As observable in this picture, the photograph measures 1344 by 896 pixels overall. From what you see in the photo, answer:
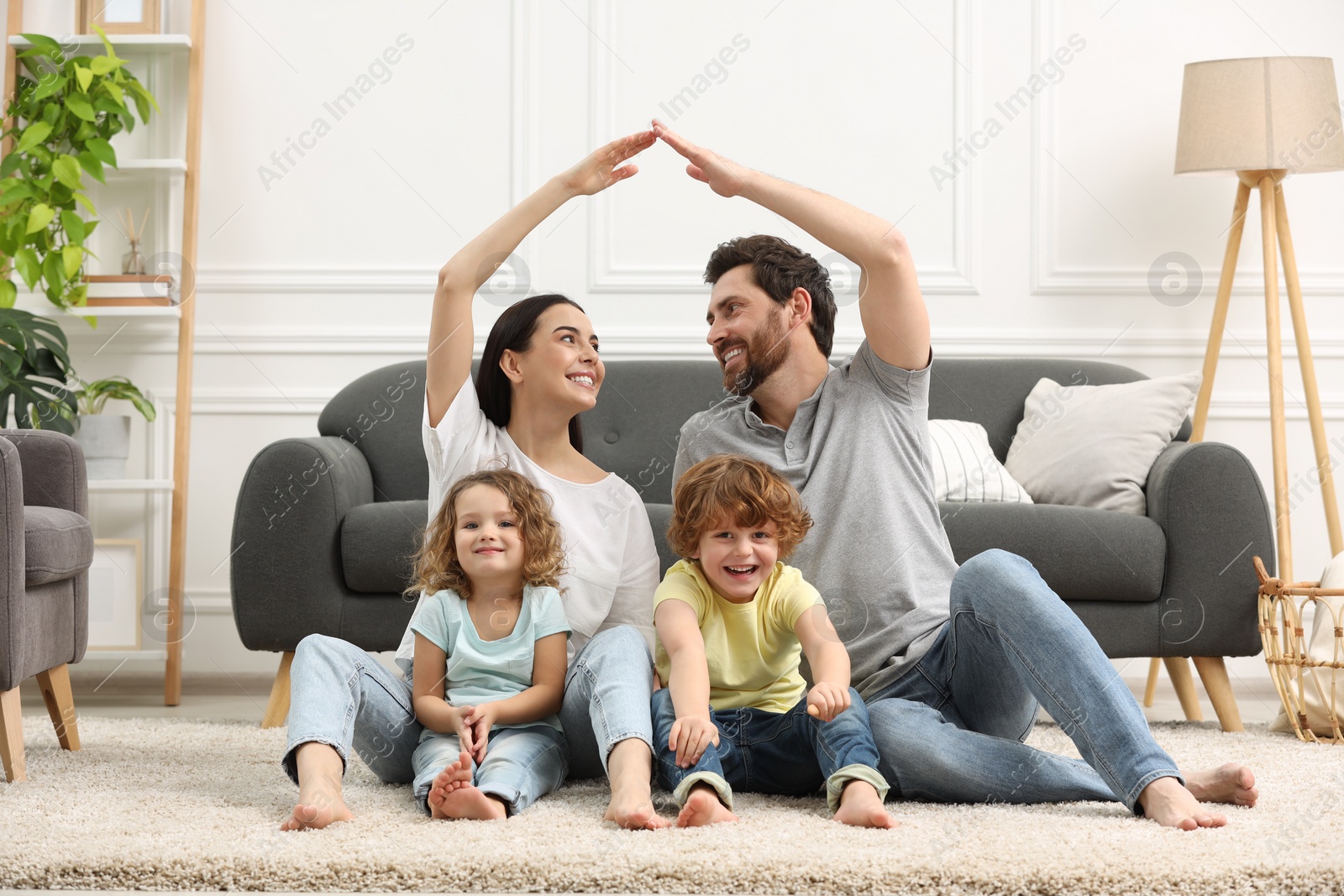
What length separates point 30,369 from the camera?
2713 mm

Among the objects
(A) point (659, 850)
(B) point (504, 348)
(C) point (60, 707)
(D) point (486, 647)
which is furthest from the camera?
(C) point (60, 707)

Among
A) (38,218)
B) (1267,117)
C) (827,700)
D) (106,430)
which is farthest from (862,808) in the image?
(38,218)

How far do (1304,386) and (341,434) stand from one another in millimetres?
2373

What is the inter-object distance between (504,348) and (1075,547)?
114cm

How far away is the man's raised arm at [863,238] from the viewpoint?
146 centimetres

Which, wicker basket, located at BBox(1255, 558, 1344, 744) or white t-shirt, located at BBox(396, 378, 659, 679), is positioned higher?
white t-shirt, located at BBox(396, 378, 659, 679)

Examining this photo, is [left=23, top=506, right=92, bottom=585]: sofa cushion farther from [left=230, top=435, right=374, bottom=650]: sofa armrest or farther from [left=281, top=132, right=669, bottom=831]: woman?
[left=281, top=132, right=669, bottom=831]: woman

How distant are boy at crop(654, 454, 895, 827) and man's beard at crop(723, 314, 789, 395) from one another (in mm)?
183

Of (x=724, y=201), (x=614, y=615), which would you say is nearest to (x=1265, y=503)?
(x=614, y=615)

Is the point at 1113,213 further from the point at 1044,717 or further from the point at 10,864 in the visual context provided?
the point at 10,864

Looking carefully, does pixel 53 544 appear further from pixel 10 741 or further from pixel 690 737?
pixel 690 737

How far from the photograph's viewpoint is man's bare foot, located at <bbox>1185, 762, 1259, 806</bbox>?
132 cm

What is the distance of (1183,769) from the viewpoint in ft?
5.67

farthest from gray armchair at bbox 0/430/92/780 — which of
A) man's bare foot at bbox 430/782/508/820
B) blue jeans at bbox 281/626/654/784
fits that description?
man's bare foot at bbox 430/782/508/820
